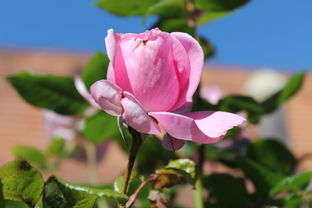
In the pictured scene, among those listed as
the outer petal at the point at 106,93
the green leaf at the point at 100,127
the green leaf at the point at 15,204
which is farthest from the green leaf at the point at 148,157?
the outer petal at the point at 106,93

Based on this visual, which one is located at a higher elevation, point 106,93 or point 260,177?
point 106,93

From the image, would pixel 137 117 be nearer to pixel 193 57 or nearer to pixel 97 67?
pixel 193 57

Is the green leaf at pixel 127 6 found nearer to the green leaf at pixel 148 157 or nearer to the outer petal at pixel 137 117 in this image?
the green leaf at pixel 148 157

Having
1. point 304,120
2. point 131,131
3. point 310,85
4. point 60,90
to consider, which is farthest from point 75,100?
point 310,85

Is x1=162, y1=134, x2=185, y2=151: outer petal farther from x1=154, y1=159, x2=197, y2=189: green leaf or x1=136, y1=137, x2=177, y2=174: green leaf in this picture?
x1=136, y1=137, x2=177, y2=174: green leaf

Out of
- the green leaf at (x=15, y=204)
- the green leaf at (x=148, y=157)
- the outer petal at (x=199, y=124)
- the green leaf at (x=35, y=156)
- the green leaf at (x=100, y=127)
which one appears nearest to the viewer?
the outer petal at (x=199, y=124)

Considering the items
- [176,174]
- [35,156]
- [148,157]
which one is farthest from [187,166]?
[35,156]

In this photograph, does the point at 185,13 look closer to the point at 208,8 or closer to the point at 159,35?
the point at 208,8
